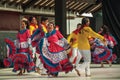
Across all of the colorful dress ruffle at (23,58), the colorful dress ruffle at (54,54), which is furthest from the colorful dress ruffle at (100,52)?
the colorful dress ruffle at (54,54)

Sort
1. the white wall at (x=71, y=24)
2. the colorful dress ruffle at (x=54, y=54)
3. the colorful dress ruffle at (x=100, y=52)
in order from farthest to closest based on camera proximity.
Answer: the white wall at (x=71, y=24)
the colorful dress ruffle at (x=100, y=52)
the colorful dress ruffle at (x=54, y=54)

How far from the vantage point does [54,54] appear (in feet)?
A: 42.3

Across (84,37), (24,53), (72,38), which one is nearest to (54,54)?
(84,37)

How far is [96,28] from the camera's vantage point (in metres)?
37.7

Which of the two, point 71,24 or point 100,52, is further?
point 71,24

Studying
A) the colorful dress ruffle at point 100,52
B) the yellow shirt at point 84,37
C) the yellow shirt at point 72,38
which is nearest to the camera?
the yellow shirt at point 84,37

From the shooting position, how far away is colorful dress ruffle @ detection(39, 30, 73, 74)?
12844 millimetres

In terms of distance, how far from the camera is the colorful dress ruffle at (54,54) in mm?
12844

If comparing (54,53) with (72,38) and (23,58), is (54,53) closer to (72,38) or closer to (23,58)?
(23,58)

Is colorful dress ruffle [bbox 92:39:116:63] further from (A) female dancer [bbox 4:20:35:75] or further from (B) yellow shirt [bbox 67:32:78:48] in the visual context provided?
(A) female dancer [bbox 4:20:35:75]

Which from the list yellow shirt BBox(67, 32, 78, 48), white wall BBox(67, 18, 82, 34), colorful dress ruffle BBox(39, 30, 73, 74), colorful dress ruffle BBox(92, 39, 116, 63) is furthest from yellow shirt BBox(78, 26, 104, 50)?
white wall BBox(67, 18, 82, 34)

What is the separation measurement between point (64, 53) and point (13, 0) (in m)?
9.18

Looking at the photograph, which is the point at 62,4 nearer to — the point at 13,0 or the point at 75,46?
the point at 13,0

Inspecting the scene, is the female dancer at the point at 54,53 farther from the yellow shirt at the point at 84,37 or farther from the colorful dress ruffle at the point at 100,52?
the colorful dress ruffle at the point at 100,52
